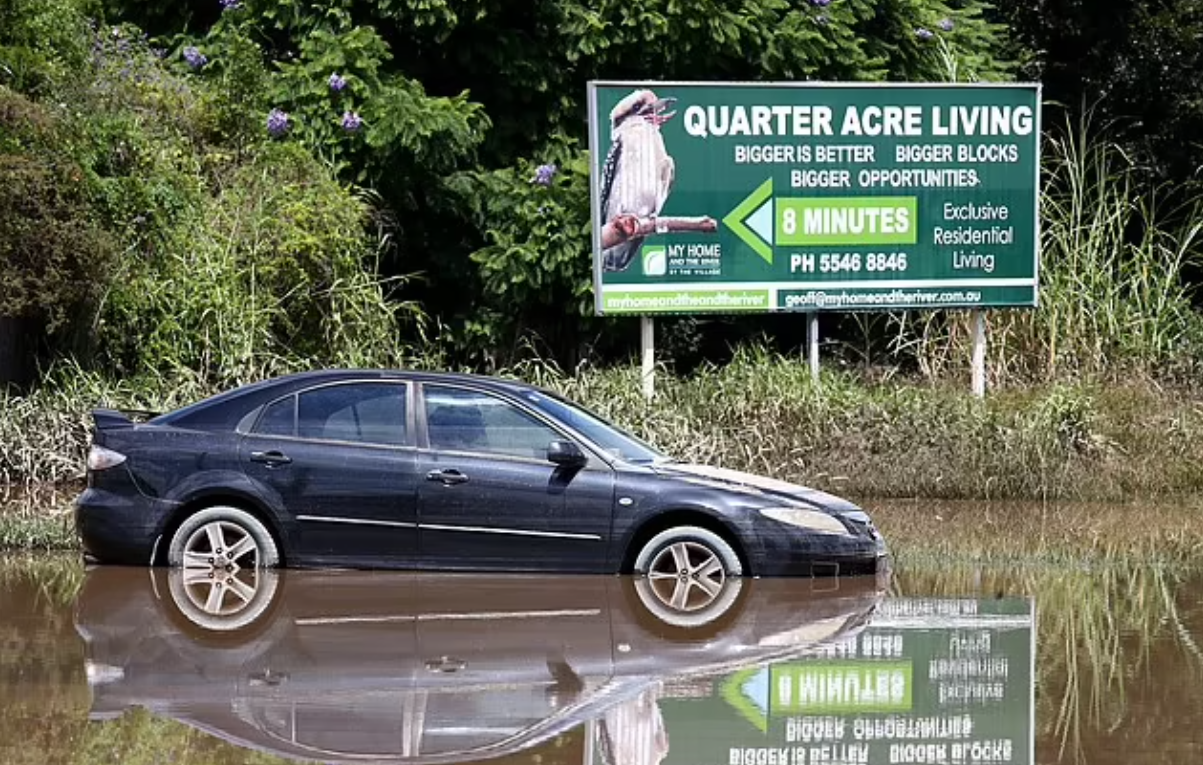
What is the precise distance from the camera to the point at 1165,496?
17.9 metres

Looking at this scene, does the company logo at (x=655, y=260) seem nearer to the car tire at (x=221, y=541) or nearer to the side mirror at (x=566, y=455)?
the side mirror at (x=566, y=455)

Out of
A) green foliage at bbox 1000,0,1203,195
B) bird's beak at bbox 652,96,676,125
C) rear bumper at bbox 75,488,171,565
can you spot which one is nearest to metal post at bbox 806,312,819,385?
bird's beak at bbox 652,96,676,125

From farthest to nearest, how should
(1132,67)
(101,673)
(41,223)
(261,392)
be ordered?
(1132,67)
(41,223)
(261,392)
(101,673)

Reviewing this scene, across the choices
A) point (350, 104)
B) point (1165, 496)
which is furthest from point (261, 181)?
point (1165, 496)

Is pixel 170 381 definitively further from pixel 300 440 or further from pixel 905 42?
pixel 905 42

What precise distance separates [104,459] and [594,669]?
440 cm

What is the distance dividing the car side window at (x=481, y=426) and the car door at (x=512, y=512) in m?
0.12

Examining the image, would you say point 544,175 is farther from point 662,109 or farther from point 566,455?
point 566,455

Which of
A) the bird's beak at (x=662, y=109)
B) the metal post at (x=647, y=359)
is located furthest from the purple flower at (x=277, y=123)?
the metal post at (x=647, y=359)

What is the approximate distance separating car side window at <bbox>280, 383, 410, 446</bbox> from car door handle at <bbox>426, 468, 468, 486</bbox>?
32 cm

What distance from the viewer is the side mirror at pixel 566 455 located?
12547mm

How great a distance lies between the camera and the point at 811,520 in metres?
12.6

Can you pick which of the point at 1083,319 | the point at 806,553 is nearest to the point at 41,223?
the point at 806,553

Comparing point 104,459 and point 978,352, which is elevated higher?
point 978,352
